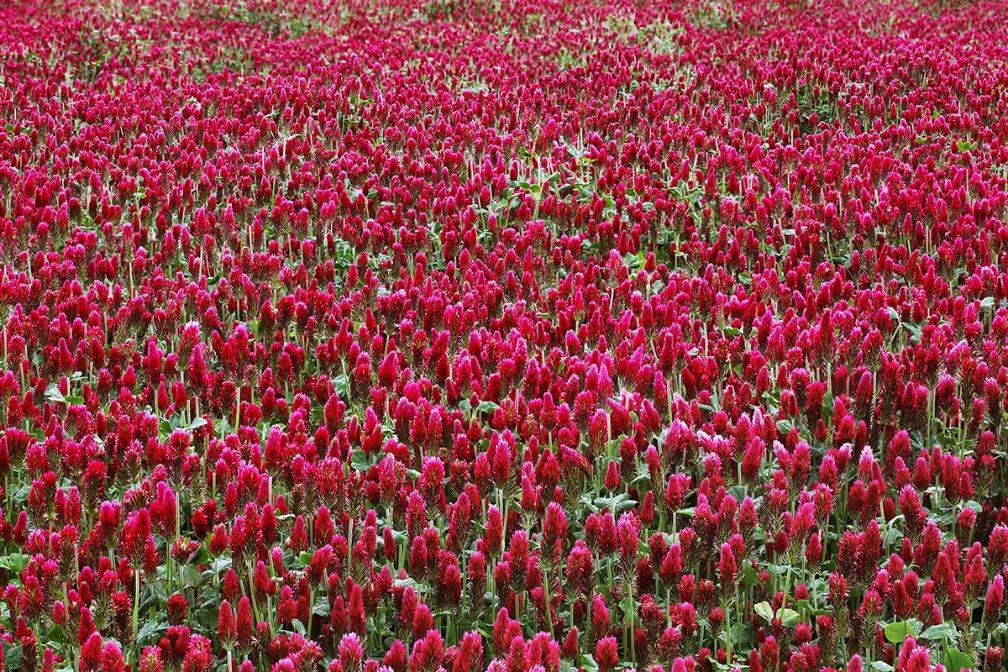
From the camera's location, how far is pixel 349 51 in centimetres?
1411

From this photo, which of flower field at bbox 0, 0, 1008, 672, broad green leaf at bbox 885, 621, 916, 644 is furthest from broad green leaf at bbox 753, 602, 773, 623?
broad green leaf at bbox 885, 621, 916, 644

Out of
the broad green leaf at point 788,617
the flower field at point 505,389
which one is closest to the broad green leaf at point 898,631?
the flower field at point 505,389

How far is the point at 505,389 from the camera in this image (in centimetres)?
436

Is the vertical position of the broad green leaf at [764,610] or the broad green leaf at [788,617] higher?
the broad green leaf at [764,610]

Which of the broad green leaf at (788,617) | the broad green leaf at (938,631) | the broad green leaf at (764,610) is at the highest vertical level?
the broad green leaf at (938,631)

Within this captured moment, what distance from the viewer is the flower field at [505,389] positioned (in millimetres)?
3256

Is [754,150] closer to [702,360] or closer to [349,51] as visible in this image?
[702,360]

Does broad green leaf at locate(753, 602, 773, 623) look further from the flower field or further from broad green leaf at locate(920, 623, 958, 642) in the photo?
broad green leaf at locate(920, 623, 958, 642)

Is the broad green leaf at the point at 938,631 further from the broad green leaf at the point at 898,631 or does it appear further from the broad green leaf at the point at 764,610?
the broad green leaf at the point at 764,610

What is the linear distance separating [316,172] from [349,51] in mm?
6002

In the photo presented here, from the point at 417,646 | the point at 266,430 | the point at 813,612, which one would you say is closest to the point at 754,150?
the point at 266,430

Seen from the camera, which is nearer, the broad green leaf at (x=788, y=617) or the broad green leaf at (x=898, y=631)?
the broad green leaf at (x=898, y=631)

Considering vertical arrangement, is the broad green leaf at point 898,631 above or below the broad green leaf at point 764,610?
above

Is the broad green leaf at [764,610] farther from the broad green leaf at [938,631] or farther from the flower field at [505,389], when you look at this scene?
the broad green leaf at [938,631]
